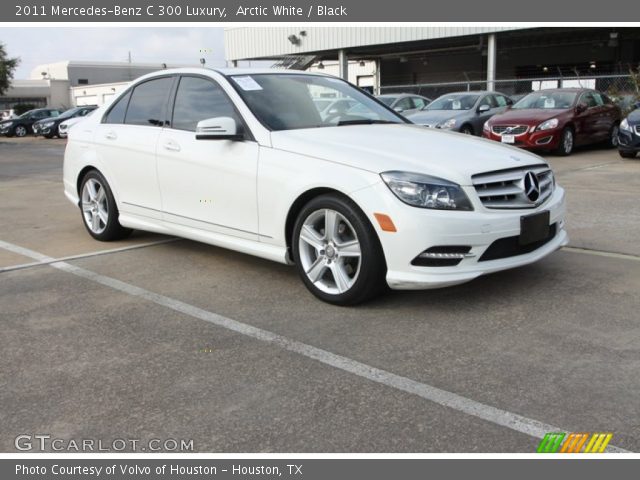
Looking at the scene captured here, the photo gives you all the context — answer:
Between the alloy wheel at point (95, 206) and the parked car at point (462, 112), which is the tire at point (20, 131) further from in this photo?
the alloy wheel at point (95, 206)

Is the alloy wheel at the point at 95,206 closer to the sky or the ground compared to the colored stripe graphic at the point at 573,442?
closer to the sky

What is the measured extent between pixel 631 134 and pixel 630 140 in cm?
12

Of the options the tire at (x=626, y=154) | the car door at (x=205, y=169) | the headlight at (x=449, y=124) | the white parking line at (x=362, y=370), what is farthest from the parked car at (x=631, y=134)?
the white parking line at (x=362, y=370)

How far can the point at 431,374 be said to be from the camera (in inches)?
134

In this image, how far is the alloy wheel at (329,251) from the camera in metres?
4.39

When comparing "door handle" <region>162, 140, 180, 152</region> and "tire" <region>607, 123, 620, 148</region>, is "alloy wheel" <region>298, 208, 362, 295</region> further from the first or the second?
"tire" <region>607, 123, 620, 148</region>

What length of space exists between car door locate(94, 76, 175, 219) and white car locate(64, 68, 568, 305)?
0.05ft

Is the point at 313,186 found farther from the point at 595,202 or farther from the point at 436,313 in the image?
the point at 595,202

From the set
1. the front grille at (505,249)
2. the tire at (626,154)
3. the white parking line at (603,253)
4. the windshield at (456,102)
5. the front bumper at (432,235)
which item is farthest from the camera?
the windshield at (456,102)

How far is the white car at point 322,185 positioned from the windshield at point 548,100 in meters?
9.69

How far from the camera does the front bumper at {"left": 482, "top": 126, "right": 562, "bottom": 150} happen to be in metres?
13.6

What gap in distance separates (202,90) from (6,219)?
4.05 meters

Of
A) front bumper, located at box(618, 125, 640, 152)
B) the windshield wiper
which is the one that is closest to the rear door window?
the windshield wiper

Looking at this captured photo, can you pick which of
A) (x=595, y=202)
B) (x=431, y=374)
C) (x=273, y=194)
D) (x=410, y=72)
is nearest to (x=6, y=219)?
(x=273, y=194)
